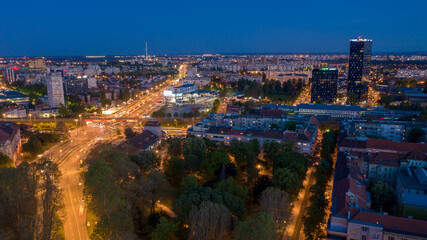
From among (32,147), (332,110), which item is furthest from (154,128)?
(332,110)

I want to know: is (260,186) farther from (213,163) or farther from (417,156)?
(417,156)

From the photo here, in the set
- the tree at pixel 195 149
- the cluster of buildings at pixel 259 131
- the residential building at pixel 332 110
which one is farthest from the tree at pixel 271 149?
the residential building at pixel 332 110

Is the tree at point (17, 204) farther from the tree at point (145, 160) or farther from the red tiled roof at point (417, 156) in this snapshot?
the red tiled roof at point (417, 156)

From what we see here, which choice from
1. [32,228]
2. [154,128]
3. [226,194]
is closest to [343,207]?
→ [226,194]

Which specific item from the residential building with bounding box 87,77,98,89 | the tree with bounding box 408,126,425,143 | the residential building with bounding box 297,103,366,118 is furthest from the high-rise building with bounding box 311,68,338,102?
the residential building with bounding box 87,77,98,89

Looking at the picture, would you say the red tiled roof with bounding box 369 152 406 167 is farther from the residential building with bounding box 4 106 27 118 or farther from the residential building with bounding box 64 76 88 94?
the residential building with bounding box 64 76 88 94
